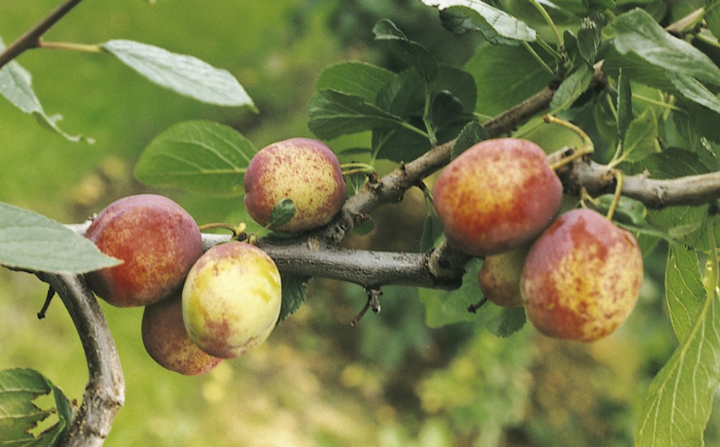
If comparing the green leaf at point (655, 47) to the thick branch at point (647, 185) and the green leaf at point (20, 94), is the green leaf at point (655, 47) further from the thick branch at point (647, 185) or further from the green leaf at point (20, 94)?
the green leaf at point (20, 94)

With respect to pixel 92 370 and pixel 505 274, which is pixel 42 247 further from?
pixel 505 274

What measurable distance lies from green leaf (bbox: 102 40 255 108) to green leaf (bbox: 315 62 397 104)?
116mm

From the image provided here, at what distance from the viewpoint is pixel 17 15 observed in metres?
2.88

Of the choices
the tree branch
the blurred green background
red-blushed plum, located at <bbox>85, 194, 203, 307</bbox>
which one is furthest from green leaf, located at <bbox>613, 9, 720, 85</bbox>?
the blurred green background

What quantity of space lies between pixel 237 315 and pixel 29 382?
218 millimetres

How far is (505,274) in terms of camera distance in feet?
1.68

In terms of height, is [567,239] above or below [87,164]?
above

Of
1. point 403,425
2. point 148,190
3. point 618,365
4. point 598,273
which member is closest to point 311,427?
point 403,425

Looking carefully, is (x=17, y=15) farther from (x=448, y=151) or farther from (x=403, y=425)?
(x=448, y=151)

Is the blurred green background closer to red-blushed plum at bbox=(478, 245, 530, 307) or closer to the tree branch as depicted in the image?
the tree branch

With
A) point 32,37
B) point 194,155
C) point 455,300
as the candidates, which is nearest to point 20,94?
point 32,37

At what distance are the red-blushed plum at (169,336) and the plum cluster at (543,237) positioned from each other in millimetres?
253

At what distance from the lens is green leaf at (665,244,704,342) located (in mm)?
600

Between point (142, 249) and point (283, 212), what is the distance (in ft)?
0.39
